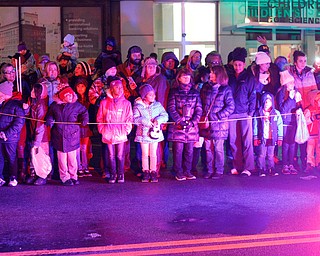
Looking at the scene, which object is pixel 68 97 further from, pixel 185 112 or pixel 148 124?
pixel 185 112

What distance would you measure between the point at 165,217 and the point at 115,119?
2.66 m

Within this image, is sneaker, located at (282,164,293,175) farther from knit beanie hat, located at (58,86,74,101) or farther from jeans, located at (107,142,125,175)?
knit beanie hat, located at (58,86,74,101)

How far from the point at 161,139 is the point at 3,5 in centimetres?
896

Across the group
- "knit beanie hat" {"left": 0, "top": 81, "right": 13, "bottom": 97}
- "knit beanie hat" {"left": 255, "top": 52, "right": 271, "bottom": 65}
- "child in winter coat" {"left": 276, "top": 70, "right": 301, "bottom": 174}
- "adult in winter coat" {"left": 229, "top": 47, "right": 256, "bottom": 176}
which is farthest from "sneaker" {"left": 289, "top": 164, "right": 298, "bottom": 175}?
"knit beanie hat" {"left": 0, "top": 81, "right": 13, "bottom": 97}

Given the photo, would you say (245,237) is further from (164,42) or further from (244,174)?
(164,42)

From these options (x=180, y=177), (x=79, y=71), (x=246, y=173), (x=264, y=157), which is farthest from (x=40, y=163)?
(x=264, y=157)

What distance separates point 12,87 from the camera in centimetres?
998

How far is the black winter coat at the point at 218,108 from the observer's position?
33.1 ft

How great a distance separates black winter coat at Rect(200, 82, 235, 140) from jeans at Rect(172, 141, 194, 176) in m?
0.39

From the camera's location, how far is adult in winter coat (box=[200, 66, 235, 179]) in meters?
10.1

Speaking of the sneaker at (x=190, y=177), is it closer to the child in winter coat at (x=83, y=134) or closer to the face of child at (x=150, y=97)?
the face of child at (x=150, y=97)

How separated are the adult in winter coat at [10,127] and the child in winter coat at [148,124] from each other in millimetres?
1862

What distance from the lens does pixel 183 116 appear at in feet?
32.8

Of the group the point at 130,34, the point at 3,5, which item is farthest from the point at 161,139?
the point at 3,5
